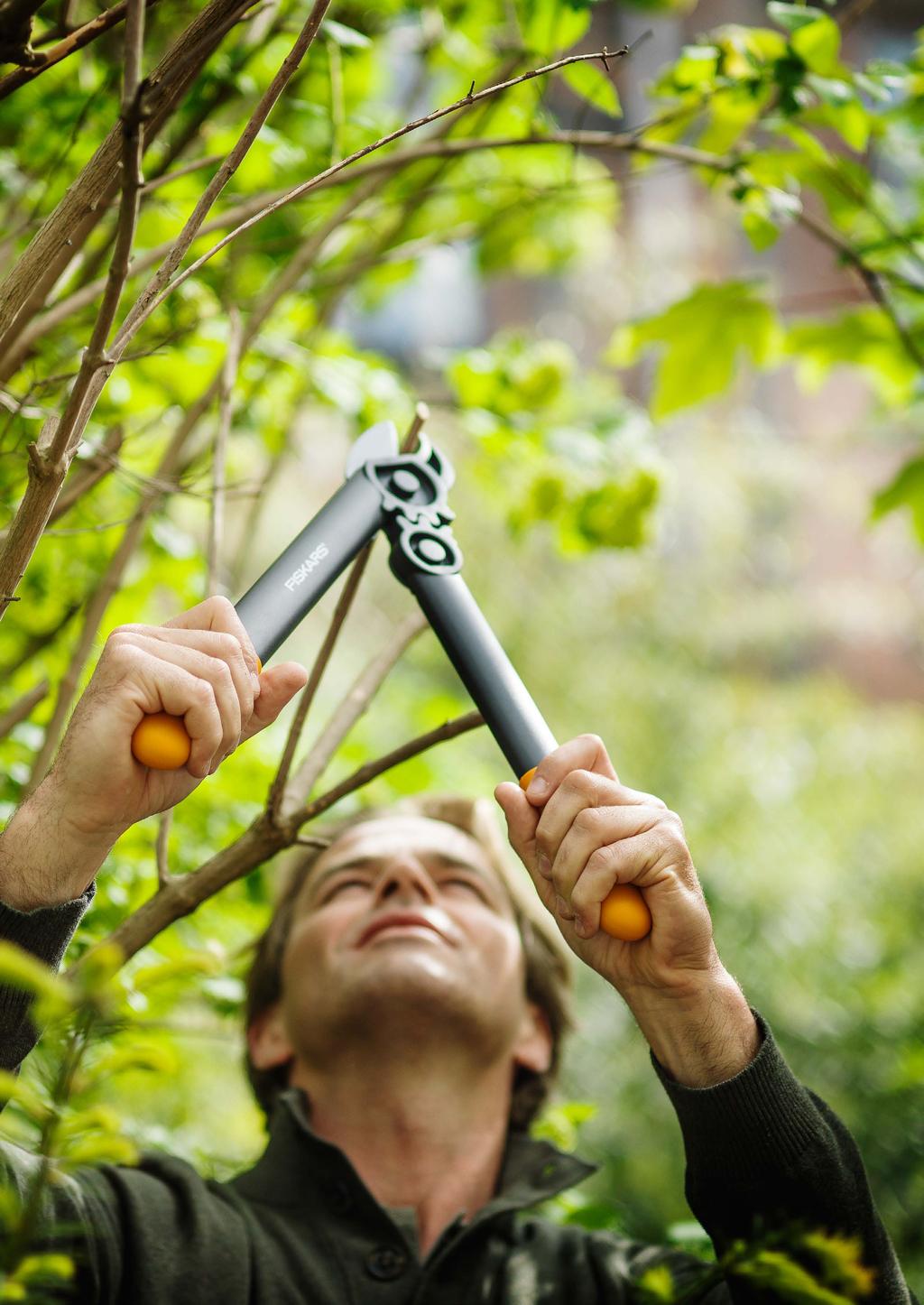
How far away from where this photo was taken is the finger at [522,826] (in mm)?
814

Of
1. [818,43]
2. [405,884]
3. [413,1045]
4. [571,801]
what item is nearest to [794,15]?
[818,43]

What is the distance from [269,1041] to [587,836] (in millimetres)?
853

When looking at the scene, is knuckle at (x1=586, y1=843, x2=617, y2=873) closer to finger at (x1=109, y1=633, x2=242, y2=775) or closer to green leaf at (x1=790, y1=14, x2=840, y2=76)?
finger at (x1=109, y1=633, x2=242, y2=775)

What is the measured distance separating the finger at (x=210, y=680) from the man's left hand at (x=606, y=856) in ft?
0.62

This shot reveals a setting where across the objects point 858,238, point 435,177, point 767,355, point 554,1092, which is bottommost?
point 554,1092

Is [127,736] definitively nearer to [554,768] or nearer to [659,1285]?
[554,768]

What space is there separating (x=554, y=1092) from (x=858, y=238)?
1.19m

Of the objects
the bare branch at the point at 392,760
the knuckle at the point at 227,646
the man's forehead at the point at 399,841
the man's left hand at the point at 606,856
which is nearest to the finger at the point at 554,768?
the man's left hand at the point at 606,856

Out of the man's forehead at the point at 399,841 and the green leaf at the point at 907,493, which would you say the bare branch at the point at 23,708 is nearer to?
the man's forehead at the point at 399,841

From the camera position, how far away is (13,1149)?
2.69ft

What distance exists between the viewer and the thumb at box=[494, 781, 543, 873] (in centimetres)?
81

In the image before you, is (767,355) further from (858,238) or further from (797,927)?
(797,927)

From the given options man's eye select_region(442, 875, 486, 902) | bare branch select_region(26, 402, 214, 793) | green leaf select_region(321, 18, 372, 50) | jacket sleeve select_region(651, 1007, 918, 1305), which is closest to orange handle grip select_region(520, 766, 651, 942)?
jacket sleeve select_region(651, 1007, 918, 1305)

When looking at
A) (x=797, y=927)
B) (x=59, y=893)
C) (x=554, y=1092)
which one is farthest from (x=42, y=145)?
(x=797, y=927)
